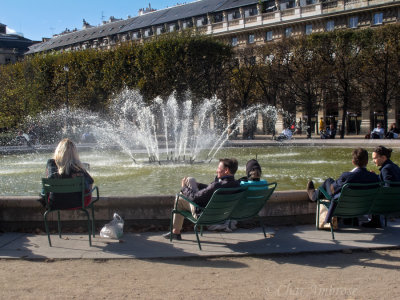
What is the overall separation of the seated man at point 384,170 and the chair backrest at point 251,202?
1801mm

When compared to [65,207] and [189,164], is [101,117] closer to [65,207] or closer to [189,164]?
[189,164]

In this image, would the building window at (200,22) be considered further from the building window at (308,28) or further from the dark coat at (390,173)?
the dark coat at (390,173)

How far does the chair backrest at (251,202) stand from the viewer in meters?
6.10

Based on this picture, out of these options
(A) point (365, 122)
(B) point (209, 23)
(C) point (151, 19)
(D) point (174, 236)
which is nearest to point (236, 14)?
(B) point (209, 23)

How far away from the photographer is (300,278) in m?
4.88

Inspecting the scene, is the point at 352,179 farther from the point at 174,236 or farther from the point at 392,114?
the point at 392,114

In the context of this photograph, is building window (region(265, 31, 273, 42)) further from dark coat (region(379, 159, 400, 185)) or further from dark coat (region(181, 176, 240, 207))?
dark coat (region(181, 176, 240, 207))

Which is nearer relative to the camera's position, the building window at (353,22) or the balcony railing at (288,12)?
the building window at (353,22)

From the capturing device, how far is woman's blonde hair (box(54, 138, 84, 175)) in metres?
6.25

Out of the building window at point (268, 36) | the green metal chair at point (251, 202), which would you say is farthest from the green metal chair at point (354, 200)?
the building window at point (268, 36)

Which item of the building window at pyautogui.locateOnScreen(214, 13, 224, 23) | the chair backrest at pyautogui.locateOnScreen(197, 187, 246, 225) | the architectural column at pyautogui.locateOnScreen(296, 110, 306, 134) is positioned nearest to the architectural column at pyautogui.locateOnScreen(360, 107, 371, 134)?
the architectural column at pyautogui.locateOnScreen(296, 110, 306, 134)

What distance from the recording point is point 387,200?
6.52m

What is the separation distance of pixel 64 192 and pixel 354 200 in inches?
151

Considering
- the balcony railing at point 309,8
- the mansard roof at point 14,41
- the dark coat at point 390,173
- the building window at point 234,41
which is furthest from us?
the mansard roof at point 14,41
